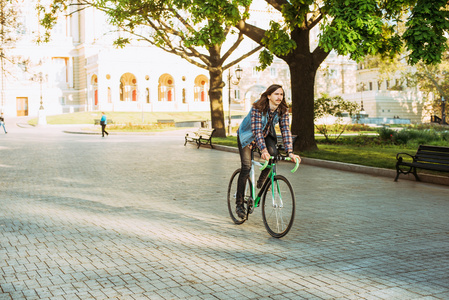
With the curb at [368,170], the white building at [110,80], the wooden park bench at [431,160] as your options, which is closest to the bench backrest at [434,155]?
the wooden park bench at [431,160]

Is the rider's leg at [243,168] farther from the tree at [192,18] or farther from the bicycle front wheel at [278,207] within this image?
the tree at [192,18]

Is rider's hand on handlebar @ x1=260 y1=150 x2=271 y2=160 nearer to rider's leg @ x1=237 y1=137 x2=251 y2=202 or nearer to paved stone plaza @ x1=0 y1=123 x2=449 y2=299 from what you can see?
rider's leg @ x1=237 y1=137 x2=251 y2=202

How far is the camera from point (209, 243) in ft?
21.0

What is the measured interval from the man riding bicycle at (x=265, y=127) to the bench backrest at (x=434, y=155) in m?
6.32

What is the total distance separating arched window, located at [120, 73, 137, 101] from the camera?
73.1 metres

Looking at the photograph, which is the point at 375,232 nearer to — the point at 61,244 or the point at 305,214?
the point at 305,214

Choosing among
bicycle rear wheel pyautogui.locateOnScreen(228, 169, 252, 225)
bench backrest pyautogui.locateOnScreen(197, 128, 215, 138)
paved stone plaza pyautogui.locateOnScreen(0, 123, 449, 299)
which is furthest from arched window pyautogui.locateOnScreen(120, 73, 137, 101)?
bicycle rear wheel pyautogui.locateOnScreen(228, 169, 252, 225)

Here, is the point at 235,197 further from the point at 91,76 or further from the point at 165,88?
the point at 165,88

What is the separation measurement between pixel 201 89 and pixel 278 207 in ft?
236

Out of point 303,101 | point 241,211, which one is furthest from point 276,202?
point 303,101

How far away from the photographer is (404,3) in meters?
13.5

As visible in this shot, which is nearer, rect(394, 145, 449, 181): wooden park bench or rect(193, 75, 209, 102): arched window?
rect(394, 145, 449, 181): wooden park bench

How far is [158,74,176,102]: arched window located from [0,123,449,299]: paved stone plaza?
63.6m

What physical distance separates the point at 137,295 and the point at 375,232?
361 centimetres
